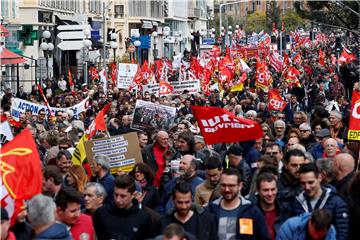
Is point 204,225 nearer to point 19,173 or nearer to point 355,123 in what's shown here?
point 19,173

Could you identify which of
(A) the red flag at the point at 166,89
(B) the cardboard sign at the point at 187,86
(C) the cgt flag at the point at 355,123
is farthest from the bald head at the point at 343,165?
(A) the red flag at the point at 166,89

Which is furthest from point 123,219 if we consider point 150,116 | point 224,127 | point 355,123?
point 150,116

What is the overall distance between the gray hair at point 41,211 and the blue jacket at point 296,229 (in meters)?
1.75

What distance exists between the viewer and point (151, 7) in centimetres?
9094

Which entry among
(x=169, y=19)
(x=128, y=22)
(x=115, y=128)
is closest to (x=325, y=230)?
(x=115, y=128)

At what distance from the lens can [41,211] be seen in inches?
354

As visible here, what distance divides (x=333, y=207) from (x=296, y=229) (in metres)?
0.51

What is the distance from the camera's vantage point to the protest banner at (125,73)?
115ft

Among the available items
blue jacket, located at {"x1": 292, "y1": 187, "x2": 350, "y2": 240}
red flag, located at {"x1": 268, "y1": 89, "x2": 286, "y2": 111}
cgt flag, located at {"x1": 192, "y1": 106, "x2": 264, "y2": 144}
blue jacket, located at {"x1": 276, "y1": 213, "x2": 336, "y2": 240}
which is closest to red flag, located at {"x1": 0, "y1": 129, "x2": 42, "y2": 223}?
blue jacket, located at {"x1": 276, "y1": 213, "x2": 336, "y2": 240}

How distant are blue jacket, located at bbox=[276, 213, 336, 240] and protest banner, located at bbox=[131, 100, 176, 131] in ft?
36.1

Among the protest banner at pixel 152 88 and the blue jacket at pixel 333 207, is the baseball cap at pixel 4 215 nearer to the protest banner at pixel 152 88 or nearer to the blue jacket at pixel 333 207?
the blue jacket at pixel 333 207

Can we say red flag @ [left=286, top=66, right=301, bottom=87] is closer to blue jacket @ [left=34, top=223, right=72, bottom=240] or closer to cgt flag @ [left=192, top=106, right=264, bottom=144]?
cgt flag @ [left=192, top=106, right=264, bottom=144]

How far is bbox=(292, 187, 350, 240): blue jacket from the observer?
959cm

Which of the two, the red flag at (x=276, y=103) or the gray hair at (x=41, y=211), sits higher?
the gray hair at (x=41, y=211)
